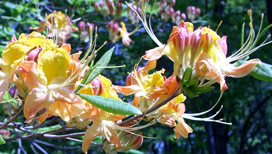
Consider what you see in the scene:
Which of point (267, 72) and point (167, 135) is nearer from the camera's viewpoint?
point (267, 72)

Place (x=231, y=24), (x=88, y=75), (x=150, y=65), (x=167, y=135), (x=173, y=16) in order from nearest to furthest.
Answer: (x=88, y=75)
(x=150, y=65)
(x=173, y=16)
(x=167, y=135)
(x=231, y=24)

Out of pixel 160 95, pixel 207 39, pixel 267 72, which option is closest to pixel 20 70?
pixel 160 95

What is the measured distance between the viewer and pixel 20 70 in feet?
3.13

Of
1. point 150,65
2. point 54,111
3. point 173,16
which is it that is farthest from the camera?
point 173,16

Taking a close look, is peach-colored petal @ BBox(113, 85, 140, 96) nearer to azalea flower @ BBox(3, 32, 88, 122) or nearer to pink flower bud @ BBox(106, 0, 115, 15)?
azalea flower @ BBox(3, 32, 88, 122)

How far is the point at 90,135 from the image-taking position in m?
1.13

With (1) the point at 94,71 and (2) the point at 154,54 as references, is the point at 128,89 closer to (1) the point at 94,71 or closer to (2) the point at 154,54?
(2) the point at 154,54

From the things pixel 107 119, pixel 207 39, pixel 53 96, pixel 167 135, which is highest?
pixel 207 39

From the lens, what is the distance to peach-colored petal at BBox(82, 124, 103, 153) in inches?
44.3

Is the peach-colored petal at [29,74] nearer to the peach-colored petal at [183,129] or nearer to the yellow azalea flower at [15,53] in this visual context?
the yellow azalea flower at [15,53]

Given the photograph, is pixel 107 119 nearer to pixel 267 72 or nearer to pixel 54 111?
pixel 54 111

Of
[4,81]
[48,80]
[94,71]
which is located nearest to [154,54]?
[94,71]

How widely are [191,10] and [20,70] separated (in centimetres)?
382

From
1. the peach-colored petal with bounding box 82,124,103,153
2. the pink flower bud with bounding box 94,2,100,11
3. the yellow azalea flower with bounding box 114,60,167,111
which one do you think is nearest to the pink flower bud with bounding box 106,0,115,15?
the pink flower bud with bounding box 94,2,100,11
